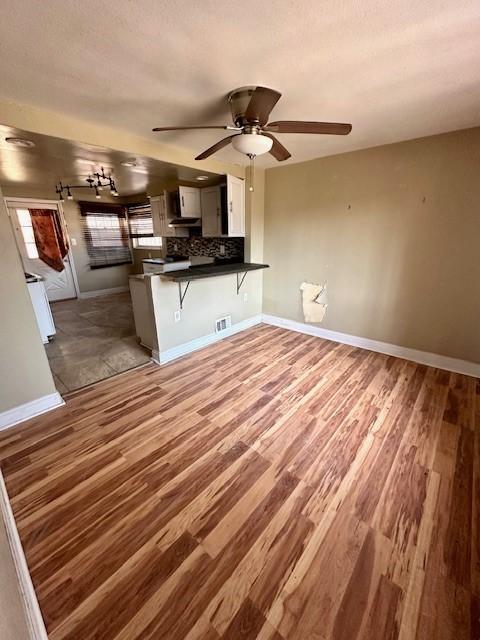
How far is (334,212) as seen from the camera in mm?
3137

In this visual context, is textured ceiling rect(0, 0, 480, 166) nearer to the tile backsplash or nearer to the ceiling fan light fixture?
the ceiling fan light fixture

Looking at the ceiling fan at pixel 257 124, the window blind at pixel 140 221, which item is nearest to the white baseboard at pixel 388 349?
the ceiling fan at pixel 257 124

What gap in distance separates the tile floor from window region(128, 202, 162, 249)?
1.77 metres

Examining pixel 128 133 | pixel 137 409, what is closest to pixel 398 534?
→ pixel 137 409

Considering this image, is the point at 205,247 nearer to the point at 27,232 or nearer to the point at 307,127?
the point at 307,127

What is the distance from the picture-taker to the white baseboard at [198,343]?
2.93 metres

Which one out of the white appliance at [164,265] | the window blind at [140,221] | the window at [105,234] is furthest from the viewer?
the window blind at [140,221]

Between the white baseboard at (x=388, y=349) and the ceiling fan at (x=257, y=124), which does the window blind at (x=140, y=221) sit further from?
the ceiling fan at (x=257, y=124)

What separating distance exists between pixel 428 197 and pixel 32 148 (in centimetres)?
373

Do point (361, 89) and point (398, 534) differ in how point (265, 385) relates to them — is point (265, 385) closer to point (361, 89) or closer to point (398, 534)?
point (398, 534)

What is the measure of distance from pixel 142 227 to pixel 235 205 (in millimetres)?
3789

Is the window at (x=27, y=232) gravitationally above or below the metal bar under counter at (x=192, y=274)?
above

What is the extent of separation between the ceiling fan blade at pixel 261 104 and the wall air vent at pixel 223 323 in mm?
2330

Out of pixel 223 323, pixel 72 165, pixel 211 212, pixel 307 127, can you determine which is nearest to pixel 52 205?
pixel 72 165
